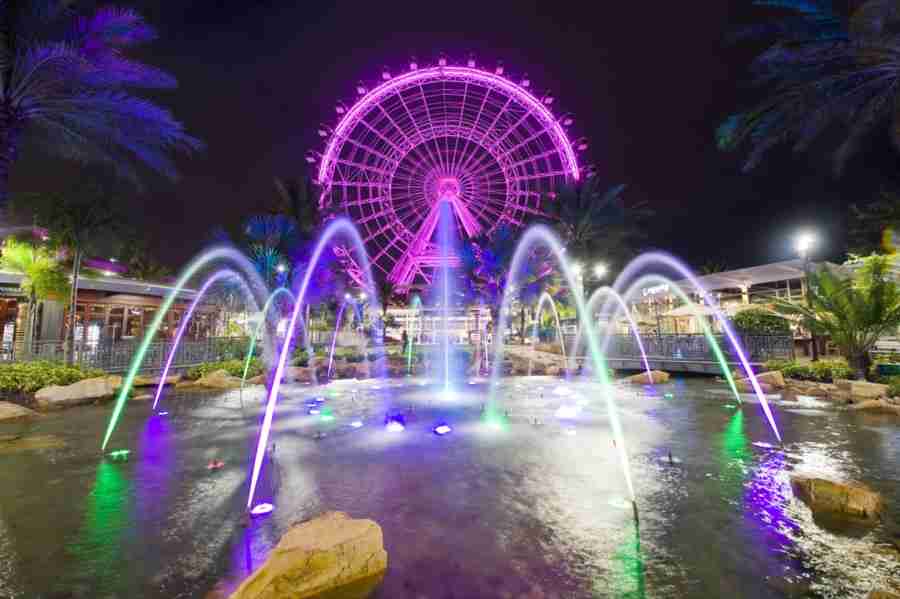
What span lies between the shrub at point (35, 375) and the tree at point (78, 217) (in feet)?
9.72

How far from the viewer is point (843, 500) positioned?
15.6 feet

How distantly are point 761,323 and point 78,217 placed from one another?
28.5 metres

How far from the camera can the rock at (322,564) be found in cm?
322

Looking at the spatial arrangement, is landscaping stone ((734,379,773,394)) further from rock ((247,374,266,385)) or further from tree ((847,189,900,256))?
tree ((847,189,900,256))

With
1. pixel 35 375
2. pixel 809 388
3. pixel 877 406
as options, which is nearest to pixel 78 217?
pixel 35 375

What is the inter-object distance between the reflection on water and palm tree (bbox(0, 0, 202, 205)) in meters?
6.71

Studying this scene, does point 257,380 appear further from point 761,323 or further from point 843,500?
point 761,323

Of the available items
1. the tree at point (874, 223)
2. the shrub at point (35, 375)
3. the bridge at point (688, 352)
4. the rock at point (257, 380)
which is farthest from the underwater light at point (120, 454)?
the tree at point (874, 223)

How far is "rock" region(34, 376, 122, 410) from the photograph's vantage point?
1202 cm

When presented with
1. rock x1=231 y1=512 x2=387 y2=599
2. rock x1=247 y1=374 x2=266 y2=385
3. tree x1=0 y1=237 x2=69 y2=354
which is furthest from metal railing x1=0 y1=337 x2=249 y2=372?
rock x1=231 y1=512 x2=387 y2=599

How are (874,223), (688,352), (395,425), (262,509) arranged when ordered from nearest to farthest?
(262,509), (395,425), (688,352), (874,223)

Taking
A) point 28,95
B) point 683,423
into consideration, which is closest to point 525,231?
point 683,423

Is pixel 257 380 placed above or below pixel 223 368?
below

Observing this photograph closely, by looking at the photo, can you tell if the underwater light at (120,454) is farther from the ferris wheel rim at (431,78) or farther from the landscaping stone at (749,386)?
the ferris wheel rim at (431,78)
